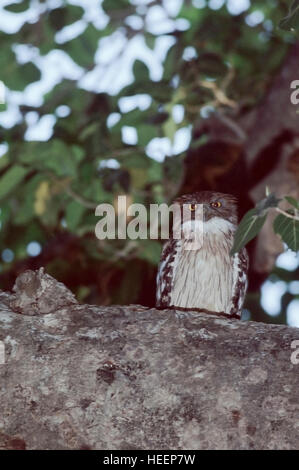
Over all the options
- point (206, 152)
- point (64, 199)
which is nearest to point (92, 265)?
point (64, 199)

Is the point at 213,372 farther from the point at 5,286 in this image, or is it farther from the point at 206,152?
the point at 5,286

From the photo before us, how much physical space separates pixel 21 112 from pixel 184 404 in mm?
4547

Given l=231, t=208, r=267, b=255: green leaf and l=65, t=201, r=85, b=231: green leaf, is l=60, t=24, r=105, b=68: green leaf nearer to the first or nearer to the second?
l=65, t=201, r=85, b=231: green leaf

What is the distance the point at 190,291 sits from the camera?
4.96 meters

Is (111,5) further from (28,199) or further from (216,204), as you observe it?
(216,204)

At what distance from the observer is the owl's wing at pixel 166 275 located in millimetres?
5062

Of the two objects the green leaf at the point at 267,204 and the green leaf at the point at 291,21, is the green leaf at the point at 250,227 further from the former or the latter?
the green leaf at the point at 291,21

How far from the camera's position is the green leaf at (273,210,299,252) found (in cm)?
292

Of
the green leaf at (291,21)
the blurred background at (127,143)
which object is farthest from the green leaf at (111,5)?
the green leaf at (291,21)

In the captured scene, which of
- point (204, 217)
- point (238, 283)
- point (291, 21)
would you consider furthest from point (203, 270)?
point (291, 21)

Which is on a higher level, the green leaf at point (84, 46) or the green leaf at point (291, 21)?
the green leaf at point (84, 46)

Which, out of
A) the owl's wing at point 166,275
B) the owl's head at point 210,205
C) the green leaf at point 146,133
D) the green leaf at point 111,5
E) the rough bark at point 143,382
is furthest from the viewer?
the green leaf at point 111,5

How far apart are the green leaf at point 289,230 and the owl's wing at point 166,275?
2.15 metres

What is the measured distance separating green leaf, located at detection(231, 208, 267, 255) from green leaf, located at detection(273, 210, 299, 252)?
0.30 feet
